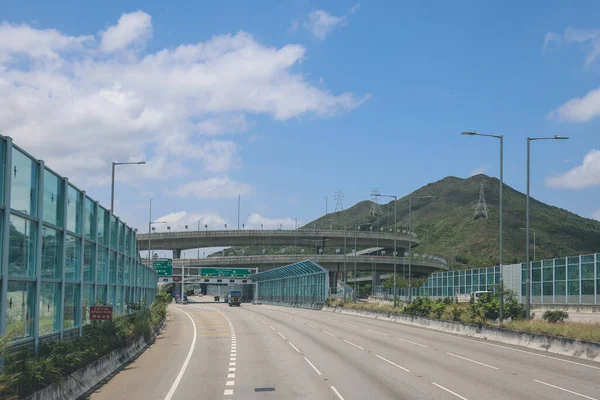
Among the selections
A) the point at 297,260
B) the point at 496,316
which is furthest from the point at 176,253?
the point at 496,316

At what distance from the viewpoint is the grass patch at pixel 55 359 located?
1362cm

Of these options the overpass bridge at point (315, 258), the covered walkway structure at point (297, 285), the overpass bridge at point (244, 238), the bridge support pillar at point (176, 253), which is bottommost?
the covered walkway structure at point (297, 285)

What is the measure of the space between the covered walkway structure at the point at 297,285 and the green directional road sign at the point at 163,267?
15.6m

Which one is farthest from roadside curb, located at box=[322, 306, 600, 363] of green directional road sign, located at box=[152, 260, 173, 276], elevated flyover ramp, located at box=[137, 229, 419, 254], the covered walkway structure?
elevated flyover ramp, located at box=[137, 229, 419, 254]

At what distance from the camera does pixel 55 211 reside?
19.9 metres

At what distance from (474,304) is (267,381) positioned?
24579 mm

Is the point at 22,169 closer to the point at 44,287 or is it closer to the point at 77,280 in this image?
the point at 44,287

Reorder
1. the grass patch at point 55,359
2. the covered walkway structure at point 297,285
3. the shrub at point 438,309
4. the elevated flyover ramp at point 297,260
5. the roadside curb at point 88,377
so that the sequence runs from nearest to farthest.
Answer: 1. the grass patch at point 55,359
2. the roadside curb at point 88,377
3. the shrub at point 438,309
4. the covered walkway structure at point 297,285
5. the elevated flyover ramp at point 297,260

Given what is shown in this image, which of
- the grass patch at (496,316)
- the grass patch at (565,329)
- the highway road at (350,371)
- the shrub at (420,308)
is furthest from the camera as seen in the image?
the shrub at (420,308)

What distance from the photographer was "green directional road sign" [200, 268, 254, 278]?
406 ft

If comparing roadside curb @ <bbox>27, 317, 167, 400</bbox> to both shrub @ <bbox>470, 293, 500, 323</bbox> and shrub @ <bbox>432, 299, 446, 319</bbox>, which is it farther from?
shrub @ <bbox>432, 299, 446, 319</bbox>

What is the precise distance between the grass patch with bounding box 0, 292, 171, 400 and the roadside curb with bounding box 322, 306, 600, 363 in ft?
56.0

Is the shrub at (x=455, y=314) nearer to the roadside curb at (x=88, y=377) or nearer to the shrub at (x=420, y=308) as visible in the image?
the shrub at (x=420, y=308)

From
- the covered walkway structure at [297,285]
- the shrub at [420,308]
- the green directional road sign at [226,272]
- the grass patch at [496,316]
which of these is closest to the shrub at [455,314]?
the grass patch at [496,316]
